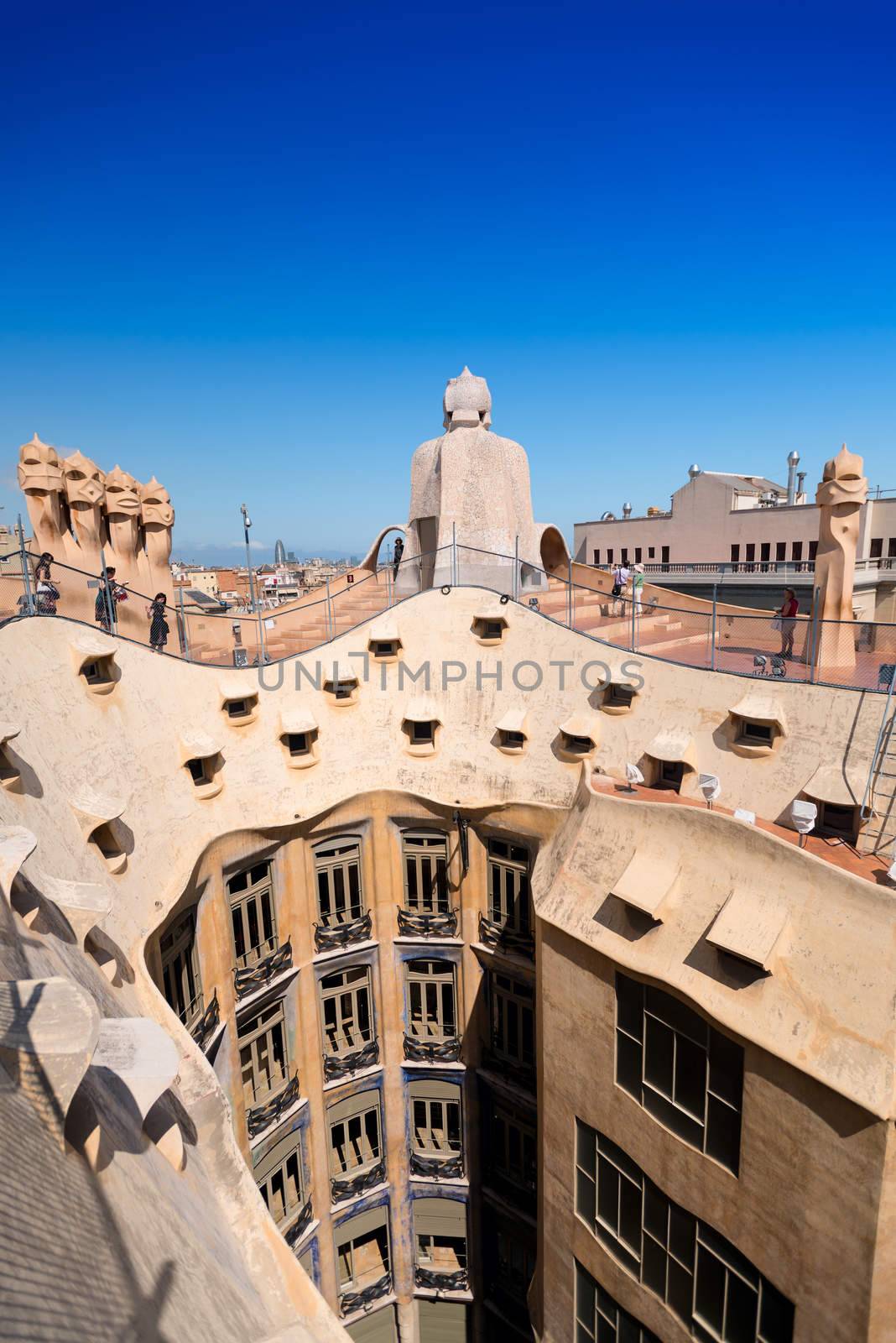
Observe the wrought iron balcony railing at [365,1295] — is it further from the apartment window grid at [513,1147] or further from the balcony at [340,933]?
the balcony at [340,933]

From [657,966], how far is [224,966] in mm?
11843

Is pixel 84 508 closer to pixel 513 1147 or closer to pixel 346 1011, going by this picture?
pixel 346 1011

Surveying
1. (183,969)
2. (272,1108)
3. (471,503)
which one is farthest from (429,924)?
(471,503)

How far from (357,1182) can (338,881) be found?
9921mm

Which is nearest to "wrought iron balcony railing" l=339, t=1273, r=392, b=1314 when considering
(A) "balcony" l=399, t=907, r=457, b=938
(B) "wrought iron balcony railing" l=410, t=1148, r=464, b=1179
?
(B) "wrought iron balcony railing" l=410, t=1148, r=464, b=1179

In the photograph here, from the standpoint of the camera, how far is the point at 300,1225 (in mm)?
21188

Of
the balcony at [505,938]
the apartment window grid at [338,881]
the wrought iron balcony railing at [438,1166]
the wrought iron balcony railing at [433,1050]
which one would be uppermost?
the apartment window grid at [338,881]

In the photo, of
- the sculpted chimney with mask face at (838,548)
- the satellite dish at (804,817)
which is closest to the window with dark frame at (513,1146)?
the satellite dish at (804,817)

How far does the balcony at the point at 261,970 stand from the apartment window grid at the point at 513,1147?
27.4 feet

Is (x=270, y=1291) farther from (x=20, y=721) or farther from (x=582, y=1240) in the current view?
(x=20, y=721)

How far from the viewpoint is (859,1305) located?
1037 centimetres

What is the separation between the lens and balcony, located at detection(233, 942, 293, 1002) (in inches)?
779

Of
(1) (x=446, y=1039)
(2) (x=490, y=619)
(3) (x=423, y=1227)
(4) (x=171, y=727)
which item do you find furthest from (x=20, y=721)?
(3) (x=423, y=1227)

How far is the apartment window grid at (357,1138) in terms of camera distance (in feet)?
75.5
